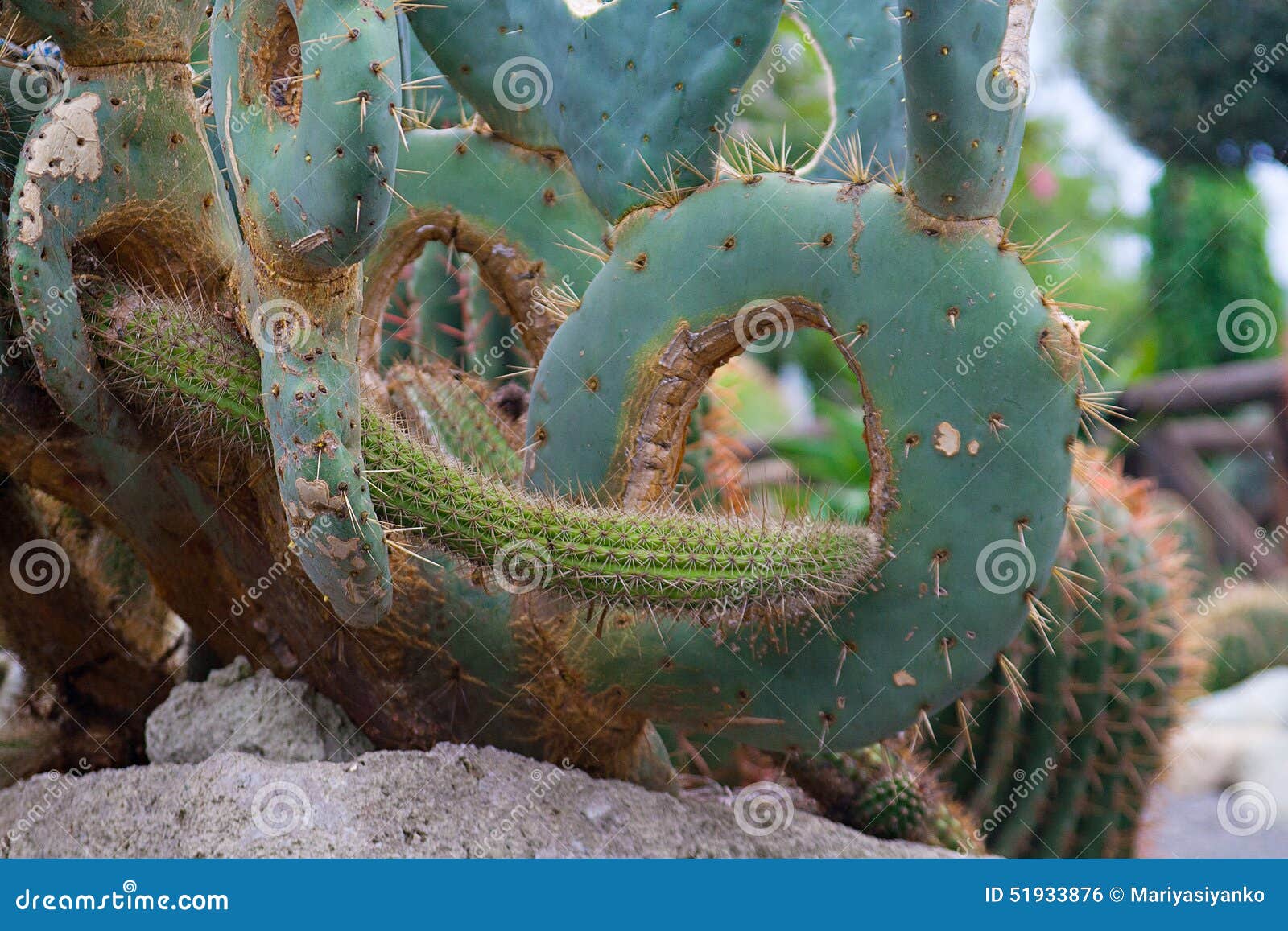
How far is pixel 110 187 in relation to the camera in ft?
4.82

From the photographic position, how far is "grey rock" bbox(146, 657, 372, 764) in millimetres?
1691

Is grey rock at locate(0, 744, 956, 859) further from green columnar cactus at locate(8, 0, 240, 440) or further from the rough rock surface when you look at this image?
green columnar cactus at locate(8, 0, 240, 440)

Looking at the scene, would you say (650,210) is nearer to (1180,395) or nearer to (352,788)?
(352,788)

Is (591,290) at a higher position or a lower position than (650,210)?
lower

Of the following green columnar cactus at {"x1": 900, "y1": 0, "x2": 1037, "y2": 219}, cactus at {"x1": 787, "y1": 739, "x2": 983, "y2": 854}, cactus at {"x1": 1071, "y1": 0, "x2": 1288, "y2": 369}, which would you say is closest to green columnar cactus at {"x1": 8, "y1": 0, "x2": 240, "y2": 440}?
green columnar cactus at {"x1": 900, "y1": 0, "x2": 1037, "y2": 219}

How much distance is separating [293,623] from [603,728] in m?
0.47

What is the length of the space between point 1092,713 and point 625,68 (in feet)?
5.22

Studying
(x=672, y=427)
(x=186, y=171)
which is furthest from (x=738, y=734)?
(x=186, y=171)

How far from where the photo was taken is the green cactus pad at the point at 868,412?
144 centimetres

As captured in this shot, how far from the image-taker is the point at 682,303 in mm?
1573

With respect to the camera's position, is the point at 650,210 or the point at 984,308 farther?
the point at 650,210

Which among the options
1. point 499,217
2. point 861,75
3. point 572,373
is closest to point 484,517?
point 572,373

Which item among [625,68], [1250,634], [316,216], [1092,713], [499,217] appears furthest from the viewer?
[1250,634]

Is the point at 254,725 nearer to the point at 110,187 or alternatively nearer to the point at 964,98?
the point at 110,187
